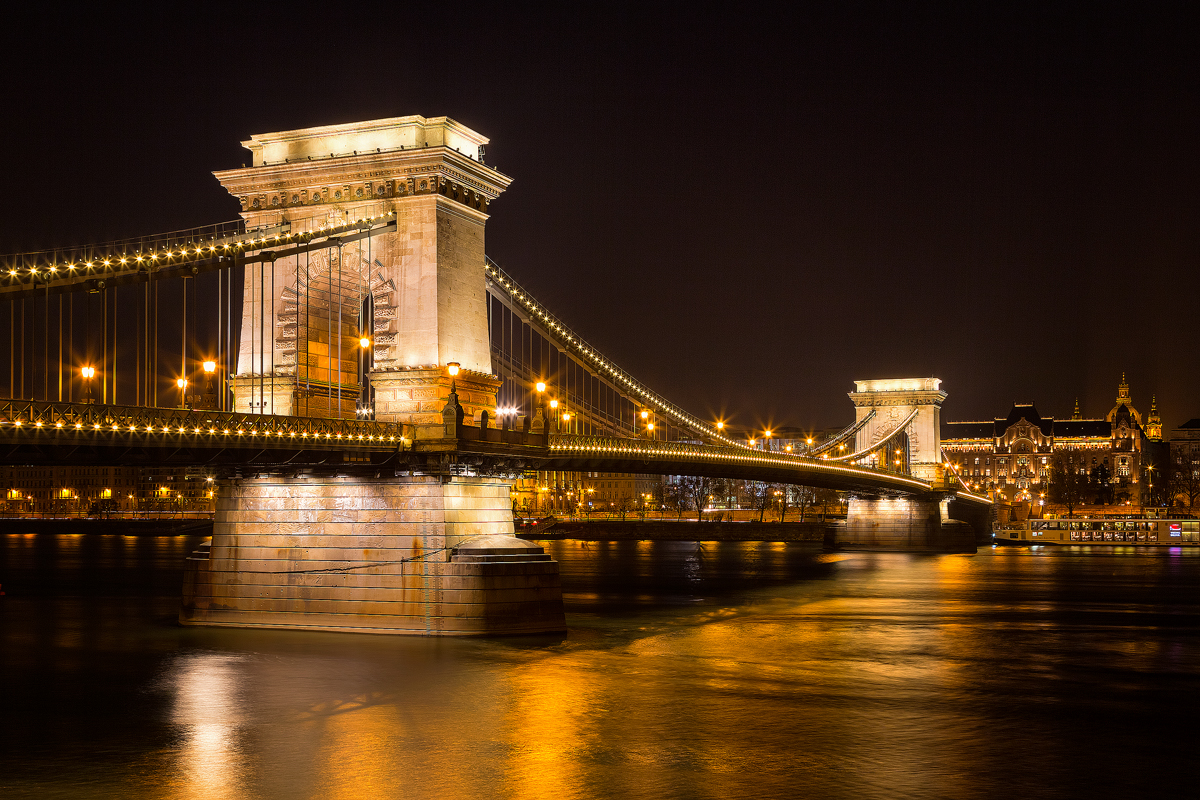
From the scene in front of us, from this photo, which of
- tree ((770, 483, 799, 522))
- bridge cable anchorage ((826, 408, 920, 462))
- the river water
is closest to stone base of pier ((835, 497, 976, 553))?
bridge cable anchorage ((826, 408, 920, 462))

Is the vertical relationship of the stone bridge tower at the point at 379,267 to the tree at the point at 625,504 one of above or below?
above

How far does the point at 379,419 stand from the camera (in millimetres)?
32719

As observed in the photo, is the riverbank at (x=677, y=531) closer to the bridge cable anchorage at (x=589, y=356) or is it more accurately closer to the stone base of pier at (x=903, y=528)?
the stone base of pier at (x=903, y=528)

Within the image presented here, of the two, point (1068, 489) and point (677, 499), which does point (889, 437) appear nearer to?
point (677, 499)

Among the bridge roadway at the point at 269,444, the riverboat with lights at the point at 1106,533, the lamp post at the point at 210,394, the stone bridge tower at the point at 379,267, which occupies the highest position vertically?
the stone bridge tower at the point at 379,267

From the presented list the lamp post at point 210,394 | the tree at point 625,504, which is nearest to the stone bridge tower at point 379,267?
the lamp post at point 210,394

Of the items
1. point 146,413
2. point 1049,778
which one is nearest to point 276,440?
point 146,413

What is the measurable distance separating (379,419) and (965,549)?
2745 inches

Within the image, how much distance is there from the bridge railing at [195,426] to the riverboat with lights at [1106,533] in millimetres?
90954

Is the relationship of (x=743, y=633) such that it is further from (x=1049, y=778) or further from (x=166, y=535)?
(x=166, y=535)

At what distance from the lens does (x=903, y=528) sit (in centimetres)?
9494

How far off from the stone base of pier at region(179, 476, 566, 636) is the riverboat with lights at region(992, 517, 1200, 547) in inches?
3429

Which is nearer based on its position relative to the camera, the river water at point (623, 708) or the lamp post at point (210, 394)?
the river water at point (623, 708)

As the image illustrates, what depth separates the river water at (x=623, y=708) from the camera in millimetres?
19719
